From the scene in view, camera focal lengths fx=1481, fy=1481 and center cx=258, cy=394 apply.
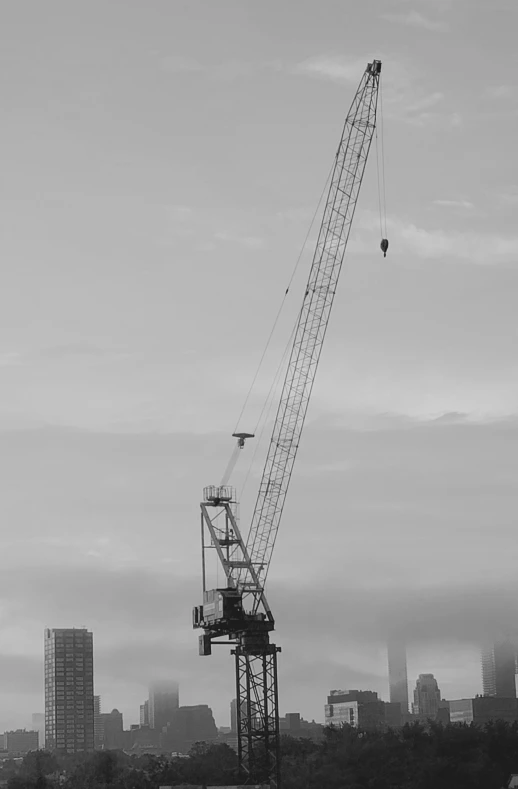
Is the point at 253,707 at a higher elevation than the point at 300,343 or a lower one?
lower

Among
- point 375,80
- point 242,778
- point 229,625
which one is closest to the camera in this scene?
point 375,80

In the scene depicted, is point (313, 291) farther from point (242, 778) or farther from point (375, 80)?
point (242, 778)

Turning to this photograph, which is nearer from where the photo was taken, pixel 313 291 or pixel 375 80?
pixel 375 80

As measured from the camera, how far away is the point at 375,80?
166 metres

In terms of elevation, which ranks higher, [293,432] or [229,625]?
[293,432]

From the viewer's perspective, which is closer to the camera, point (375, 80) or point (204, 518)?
point (375, 80)

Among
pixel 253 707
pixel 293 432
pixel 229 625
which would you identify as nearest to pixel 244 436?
pixel 293 432

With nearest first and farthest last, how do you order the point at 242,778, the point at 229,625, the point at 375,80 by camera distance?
the point at 375,80 → the point at 229,625 → the point at 242,778

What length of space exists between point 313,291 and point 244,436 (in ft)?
65.3

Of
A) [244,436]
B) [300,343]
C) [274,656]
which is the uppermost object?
[300,343]

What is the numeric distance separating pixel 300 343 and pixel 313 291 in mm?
6833

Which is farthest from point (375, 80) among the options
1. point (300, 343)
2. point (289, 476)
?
point (289, 476)

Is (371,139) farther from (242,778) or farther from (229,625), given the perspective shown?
(242,778)

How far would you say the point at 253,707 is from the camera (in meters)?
186
